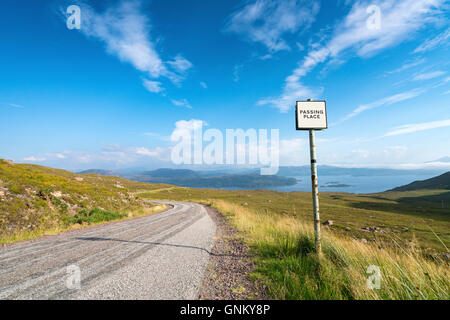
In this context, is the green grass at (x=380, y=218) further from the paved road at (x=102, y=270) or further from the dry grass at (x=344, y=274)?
the paved road at (x=102, y=270)

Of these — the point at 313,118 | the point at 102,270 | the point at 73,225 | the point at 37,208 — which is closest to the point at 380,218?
the point at 313,118

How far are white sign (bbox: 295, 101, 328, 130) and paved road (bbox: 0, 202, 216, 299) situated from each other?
5.30 meters

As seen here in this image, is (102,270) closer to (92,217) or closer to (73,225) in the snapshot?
(73,225)

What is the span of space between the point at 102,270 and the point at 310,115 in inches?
298

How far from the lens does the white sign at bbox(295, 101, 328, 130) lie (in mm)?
5602

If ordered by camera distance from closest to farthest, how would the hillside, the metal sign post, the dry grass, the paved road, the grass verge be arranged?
the dry grass
the paved road
the metal sign post
the grass verge
the hillside

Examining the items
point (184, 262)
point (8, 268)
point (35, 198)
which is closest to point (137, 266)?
point (184, 262)

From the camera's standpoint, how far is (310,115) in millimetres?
5645

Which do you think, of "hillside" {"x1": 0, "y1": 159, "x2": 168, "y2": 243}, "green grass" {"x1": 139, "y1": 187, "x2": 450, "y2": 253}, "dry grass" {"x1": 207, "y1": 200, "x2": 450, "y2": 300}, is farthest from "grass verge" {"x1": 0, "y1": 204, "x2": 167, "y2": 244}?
"green grass" {"x1": 139, "y1": 187, "x2": 450, "y2": 253}

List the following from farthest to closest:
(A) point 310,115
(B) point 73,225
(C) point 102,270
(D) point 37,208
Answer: (D) point 37,208 → (B) point 73,225 → (A) point 310,115 → (C) point 102,270

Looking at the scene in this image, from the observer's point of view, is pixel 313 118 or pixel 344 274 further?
pixel 313 118

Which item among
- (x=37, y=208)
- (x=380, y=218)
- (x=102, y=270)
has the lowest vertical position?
(x=380, y=218)

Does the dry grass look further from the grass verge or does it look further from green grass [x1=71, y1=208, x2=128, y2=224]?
green grass [x1=71, y1=208, x2=128, y2=224]
